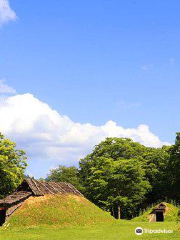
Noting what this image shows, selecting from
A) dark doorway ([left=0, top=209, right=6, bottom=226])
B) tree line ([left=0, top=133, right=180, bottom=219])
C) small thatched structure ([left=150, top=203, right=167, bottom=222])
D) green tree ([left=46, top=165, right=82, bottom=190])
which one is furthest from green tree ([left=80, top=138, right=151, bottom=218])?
dark doorway ([left=0, top=209, right=6, bottom=226])

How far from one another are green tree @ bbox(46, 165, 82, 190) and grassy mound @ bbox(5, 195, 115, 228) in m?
33.8

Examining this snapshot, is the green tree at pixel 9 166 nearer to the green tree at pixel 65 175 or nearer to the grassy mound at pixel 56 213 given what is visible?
the grassy mound at pixel 56 213

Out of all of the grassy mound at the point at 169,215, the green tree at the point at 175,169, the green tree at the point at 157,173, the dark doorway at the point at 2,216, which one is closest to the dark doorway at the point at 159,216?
the grassy mound at the point at 169,215

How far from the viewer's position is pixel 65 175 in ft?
276

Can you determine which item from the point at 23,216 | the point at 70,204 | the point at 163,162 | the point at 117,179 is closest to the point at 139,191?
the point at 117,179

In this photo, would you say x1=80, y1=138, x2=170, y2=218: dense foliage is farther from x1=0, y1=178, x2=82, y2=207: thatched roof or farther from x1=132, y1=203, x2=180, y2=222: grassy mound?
x1=0, y1=178, x2=82, y2=207: thatched roof

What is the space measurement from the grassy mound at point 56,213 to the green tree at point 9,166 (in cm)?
945

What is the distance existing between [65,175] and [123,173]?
28.2m

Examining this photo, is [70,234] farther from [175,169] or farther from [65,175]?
[65,175]

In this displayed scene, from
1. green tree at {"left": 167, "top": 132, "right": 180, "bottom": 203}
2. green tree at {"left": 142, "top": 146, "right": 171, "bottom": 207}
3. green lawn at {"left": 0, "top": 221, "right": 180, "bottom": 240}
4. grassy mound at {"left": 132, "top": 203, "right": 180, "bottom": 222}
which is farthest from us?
green tree at {"left": 142, "top": 146, "right": 171, "bottom": 207}

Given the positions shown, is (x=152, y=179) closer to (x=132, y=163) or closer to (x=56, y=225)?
(x=132, y=163)

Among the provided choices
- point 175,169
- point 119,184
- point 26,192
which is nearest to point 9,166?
point 26,192

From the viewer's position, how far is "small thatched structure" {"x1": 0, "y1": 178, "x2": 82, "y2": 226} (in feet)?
133

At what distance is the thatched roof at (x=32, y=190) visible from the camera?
1629 inches
